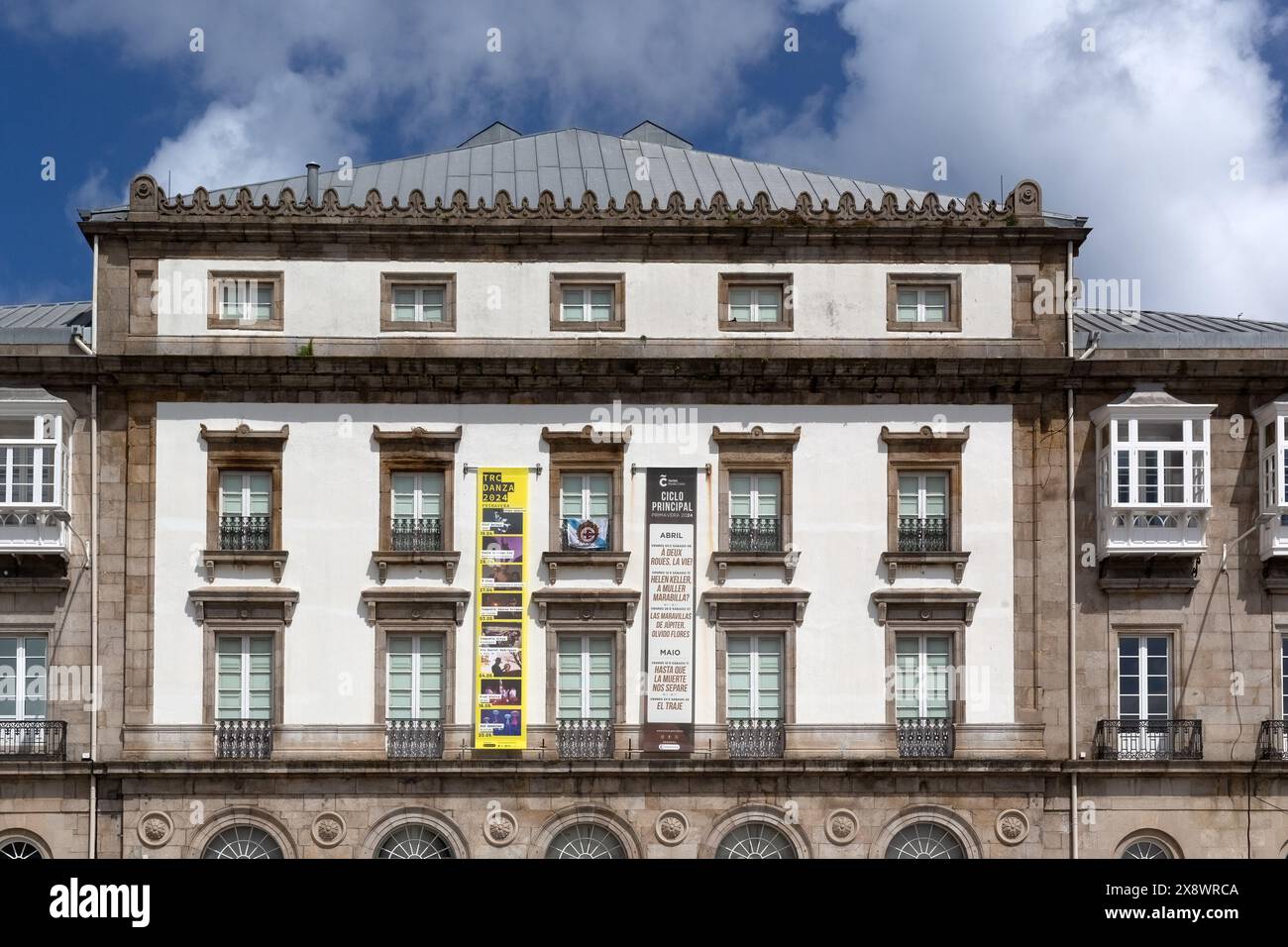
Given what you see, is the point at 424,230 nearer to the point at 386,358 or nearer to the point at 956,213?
the point at 386,358

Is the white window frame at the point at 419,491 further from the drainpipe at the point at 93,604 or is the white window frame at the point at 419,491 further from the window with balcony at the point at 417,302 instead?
the drainpipe at the point at 93,604

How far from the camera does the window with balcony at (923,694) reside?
→ 3869 centimetres

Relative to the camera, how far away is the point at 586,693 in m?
38.8

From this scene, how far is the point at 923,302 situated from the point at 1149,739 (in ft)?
32.1

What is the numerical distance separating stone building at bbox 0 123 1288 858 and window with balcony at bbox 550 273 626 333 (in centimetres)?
9

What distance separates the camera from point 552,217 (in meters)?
39.8

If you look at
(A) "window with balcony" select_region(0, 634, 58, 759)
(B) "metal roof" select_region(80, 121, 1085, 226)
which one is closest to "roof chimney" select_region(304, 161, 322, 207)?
(B) "metal roof" select_region(80, 121, 1085, 226)

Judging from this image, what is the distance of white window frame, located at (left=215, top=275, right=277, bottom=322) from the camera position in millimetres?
39844

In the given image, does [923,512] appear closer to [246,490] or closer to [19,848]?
[246,490]

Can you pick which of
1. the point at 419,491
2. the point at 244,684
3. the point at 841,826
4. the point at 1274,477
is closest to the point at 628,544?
the point at 419,491

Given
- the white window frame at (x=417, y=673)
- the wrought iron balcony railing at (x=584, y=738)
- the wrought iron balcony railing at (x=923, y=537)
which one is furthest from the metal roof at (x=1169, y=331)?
the white window frame at (x=417, y=673)
